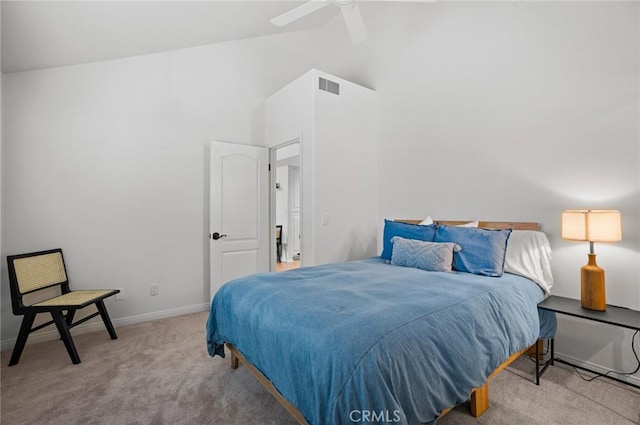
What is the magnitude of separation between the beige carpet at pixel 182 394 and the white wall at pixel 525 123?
0.47 meters

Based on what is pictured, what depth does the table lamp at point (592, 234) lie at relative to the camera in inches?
74.6

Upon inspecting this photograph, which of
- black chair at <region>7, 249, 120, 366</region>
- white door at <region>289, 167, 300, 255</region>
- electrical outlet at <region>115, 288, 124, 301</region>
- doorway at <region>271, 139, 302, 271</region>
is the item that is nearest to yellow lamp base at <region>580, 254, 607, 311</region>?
black chair at <region>7, 249, 120, 366</region>

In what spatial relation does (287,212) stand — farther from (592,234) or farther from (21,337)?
(592,234)

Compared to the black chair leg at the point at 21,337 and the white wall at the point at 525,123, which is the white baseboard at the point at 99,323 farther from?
the white wall at the point at 525,123

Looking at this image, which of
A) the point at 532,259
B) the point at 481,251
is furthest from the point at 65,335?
the point at 532,259

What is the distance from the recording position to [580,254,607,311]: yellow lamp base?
1.96 meters

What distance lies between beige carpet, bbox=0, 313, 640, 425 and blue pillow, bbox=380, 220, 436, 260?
1.14 meters

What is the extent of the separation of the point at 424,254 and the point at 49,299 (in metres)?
3.29

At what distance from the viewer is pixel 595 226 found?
192 centimetres

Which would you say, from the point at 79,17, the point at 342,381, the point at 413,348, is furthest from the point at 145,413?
the point at 79,17

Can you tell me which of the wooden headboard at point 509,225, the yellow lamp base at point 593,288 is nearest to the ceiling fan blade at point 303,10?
the wooden headboard at point 509,225

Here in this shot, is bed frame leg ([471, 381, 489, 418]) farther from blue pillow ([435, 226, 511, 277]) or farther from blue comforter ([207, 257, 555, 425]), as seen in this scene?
blue pillow ([435, 226, 511, 277])

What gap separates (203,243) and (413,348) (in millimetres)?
3045

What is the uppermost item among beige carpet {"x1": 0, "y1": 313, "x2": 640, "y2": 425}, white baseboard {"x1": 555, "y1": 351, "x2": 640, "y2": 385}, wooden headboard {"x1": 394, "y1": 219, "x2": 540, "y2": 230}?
wooden headboard {"x1": 394, "y1": 219, "x2": 540, "y2": 230}
